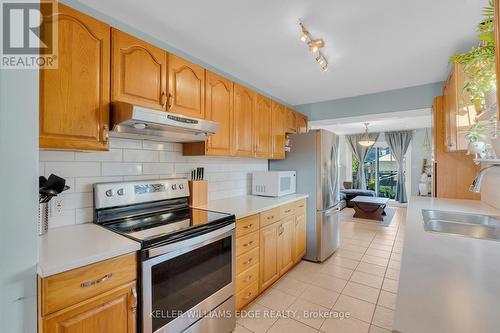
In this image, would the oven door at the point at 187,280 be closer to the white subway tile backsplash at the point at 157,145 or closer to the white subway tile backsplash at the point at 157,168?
the white subway tile backsplash at the point at 157,168

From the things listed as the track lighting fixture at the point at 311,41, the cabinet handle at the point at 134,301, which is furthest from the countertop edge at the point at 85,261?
the track lighting fixture at the point at 311,41

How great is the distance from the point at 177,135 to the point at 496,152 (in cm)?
274

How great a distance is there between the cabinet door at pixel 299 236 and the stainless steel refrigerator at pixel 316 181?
Result: 3.9 inches

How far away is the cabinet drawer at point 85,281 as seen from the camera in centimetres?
95

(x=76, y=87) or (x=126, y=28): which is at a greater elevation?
(x=126, y=28)

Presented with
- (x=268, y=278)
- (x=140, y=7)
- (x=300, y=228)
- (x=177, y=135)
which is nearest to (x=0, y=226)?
(x=177, y=135)

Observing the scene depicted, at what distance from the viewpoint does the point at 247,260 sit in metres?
2.03

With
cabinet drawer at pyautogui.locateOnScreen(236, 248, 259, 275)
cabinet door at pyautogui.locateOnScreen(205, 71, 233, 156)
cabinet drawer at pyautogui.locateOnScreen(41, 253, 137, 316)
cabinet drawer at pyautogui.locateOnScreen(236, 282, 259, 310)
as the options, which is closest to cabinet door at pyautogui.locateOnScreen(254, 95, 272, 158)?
cabinet door at pyautogui.locateOnScreen(205, 71, 233, 156)

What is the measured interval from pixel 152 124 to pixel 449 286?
1.59 meters

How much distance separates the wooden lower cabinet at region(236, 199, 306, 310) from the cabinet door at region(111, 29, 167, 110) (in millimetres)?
1201

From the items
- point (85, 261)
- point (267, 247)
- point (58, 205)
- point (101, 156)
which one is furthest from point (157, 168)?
point (267, 247)

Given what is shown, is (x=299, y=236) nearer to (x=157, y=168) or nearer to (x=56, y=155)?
(x=157, y=168)

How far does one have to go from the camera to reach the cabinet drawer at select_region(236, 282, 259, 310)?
1945 mm

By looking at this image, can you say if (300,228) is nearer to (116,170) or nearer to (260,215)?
(260,215)
